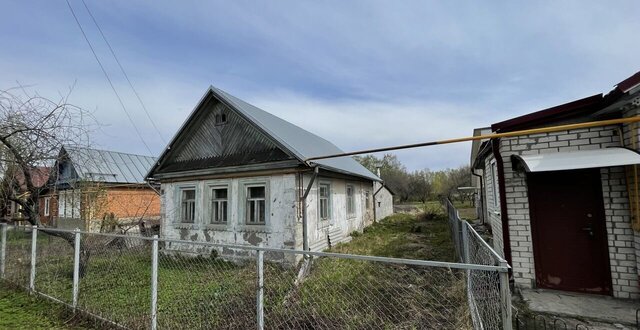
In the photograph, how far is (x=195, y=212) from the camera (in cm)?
1057

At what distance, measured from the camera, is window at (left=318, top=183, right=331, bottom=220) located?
10.4m

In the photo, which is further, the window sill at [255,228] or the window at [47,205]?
the window at [47,205]

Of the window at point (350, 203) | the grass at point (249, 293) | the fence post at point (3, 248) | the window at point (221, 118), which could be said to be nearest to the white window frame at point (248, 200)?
the grass at point (249, 293)

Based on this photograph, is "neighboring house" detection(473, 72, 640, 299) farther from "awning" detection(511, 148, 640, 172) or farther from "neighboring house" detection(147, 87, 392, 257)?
"neighboring house" detection(147, 87, 392, 257)

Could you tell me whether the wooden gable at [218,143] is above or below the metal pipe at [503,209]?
above

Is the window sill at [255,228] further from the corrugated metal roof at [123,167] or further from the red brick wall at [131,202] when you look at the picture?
the red brick wall at [131,202]

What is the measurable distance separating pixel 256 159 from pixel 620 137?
802 centimetres

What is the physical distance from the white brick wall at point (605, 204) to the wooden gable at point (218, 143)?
5.30 metres

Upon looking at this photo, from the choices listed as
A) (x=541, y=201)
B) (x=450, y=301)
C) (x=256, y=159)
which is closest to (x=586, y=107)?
(x=541, y=201)

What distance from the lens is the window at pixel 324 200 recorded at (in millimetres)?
10422

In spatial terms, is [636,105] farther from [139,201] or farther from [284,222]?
[139,201]

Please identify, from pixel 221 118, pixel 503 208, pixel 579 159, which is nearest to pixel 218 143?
pixel 221 118

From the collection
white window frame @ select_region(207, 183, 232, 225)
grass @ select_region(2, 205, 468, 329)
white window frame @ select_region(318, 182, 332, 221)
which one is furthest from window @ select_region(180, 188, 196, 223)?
white window frame @ select_region(318, 182, 332, 221)

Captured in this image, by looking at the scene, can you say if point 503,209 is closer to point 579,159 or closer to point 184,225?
point 579,159
